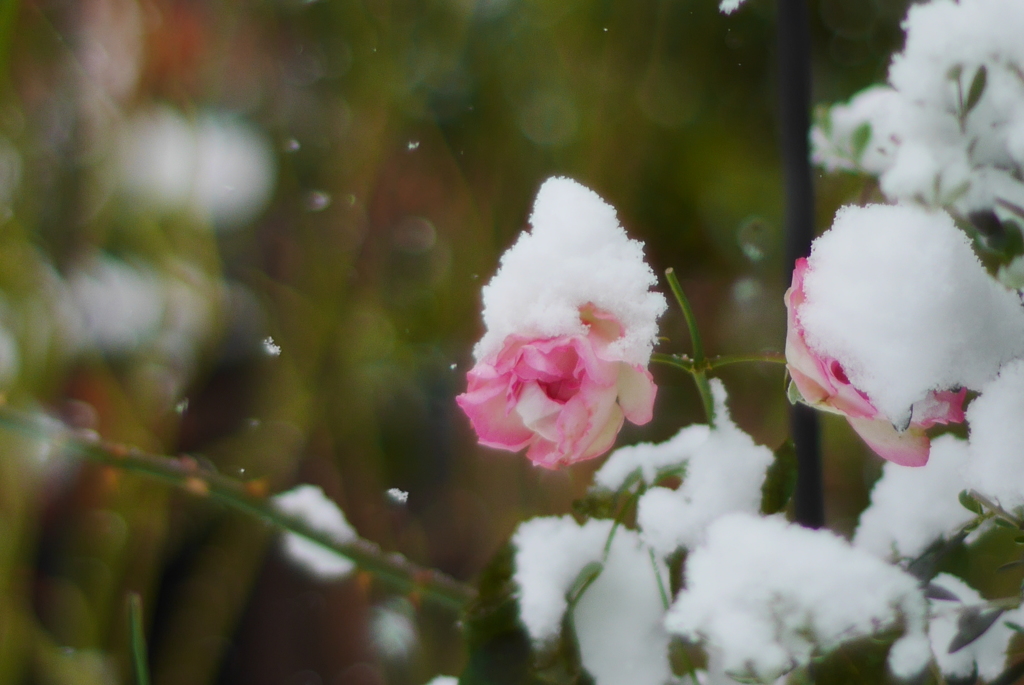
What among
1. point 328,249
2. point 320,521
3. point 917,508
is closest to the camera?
point 917,508

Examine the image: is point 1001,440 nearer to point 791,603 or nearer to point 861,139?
point 791,603

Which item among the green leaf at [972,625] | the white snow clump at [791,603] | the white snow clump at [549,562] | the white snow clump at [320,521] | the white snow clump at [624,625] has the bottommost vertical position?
the white snow clump at [320,521]

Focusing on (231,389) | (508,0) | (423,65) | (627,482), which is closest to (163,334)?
(231,389)

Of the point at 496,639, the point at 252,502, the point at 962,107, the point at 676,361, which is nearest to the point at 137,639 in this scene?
the point at 252,502

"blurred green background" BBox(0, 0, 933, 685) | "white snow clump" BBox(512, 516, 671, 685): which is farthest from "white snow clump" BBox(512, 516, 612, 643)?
"blurred green background" BBox(0, 0, 933, 685)

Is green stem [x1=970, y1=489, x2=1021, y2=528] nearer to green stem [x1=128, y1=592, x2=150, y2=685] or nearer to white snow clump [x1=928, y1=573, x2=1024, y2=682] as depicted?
white snow clump [x1=928, y1=573, x2=1024, y2=682]

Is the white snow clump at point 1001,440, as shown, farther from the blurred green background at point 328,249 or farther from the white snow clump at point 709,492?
the blurred green background at point 328,249

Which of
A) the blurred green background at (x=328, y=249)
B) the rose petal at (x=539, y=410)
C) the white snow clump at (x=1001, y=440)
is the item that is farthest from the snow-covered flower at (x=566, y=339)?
the blurred green background at (x=328, y=249)
